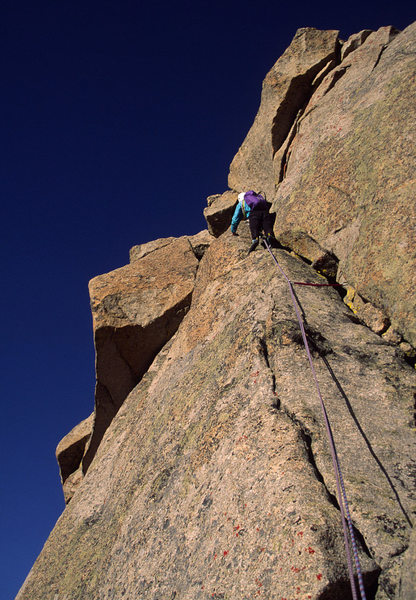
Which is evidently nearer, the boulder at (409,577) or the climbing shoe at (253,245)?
the boulder at (409,577)

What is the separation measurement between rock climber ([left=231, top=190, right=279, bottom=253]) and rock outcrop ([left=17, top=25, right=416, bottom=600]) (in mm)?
285

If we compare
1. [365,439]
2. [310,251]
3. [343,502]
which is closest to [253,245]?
[310,251]

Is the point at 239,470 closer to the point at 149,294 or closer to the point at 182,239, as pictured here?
the point at 149,294

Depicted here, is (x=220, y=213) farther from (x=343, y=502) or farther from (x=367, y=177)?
(x=343, y=502)

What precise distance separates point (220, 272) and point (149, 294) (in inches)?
95.5

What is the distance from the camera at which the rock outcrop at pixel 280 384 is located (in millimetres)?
3730

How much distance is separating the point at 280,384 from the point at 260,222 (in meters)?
4.87

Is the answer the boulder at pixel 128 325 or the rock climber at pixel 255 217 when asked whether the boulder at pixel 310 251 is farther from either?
the boulder at pixel 128 325

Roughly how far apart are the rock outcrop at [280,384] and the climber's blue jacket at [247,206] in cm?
42

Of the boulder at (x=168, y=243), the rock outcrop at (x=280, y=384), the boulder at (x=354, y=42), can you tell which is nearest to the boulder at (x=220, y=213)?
the boulder at (x=168, y=243)

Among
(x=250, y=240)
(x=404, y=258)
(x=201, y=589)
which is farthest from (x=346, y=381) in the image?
(x=250, y=240)

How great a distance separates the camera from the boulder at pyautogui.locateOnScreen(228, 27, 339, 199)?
11.1m

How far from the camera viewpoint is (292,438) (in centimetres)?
433

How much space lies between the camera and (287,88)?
11.1 metres
